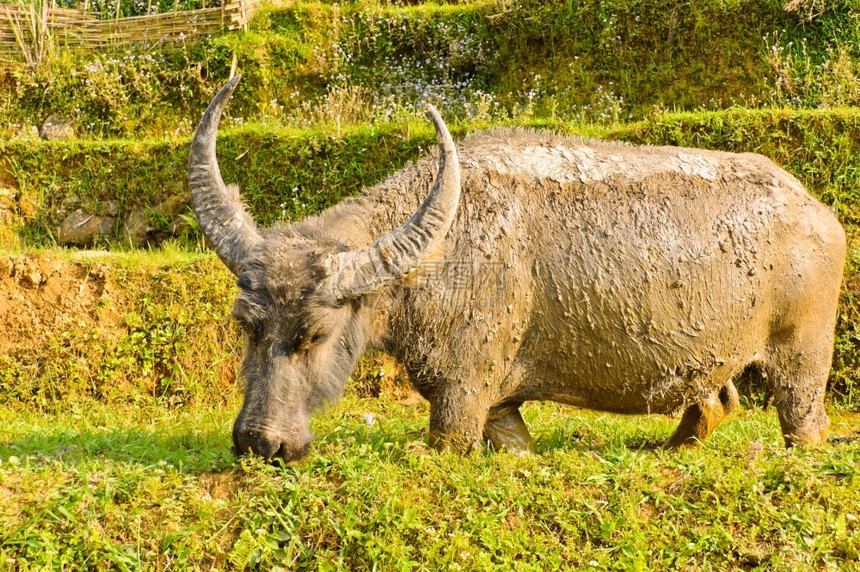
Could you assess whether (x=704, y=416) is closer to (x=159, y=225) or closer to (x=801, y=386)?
(x=801, y=386)

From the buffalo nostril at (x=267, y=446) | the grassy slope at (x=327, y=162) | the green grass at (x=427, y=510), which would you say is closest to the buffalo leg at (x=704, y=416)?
the green grass at (x=427, y=510)

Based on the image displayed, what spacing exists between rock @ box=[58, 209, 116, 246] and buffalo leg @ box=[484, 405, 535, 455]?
→ 256 inches

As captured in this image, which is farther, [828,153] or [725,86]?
[725,86]

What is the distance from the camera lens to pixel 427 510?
4.79 meters

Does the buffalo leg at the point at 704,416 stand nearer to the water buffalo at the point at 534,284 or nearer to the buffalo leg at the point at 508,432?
the water buffalo at the point at 534,284

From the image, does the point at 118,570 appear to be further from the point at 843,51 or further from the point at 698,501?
the point at 843,51

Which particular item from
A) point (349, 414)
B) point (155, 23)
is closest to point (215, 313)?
point (349, 414)

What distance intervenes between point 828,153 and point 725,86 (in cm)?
377

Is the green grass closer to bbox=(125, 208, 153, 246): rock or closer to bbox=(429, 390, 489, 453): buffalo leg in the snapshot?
bbox=(429, 390, 489, 453): buffalo leg

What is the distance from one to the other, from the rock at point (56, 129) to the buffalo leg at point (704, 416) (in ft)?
30.4

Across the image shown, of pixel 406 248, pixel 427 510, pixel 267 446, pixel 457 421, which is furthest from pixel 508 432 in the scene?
pixel 267 446

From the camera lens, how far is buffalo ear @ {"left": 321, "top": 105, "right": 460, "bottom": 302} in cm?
497

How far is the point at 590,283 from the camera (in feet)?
18.4

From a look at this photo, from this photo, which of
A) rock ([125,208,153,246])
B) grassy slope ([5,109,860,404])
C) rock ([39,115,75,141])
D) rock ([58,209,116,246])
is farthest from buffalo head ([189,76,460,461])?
rock ([39,115,75,141])
